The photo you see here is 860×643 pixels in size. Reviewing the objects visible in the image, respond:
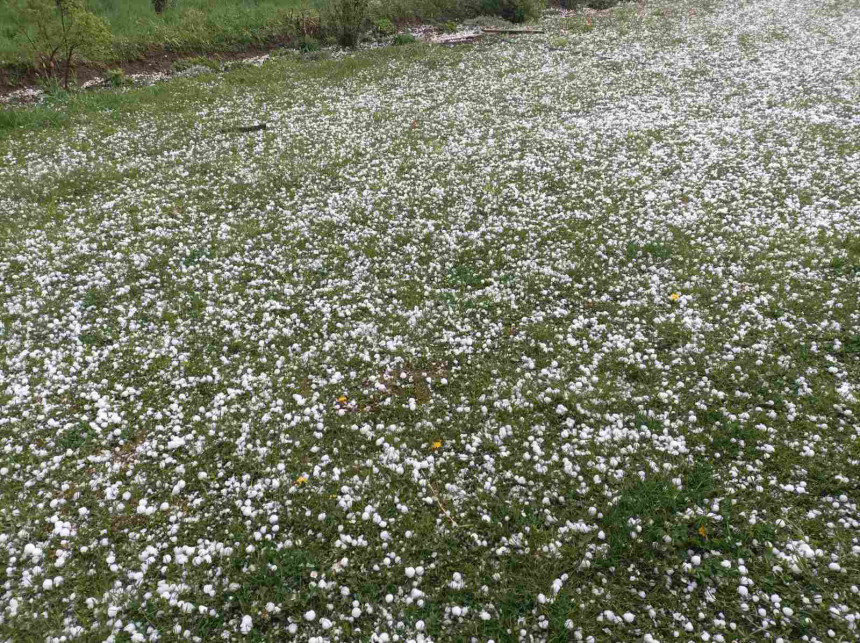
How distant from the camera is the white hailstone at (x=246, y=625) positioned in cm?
420

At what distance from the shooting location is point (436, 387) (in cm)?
666

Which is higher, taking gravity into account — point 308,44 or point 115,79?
point 308,44

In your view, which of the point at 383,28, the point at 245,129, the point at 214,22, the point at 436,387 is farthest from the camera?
the point at 383,28

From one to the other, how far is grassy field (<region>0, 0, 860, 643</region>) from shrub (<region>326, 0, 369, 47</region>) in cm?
1293

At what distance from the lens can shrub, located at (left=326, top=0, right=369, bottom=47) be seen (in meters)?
22.9

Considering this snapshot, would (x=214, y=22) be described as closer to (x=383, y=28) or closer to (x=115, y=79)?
(x=115, y=79)

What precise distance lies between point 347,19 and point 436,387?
74.9 feet

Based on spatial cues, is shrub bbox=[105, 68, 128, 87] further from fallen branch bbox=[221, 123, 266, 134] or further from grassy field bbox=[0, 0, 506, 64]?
fallen branch bbox=[221, 123, 266, 134]

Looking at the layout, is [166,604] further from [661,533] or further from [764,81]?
[764,81]

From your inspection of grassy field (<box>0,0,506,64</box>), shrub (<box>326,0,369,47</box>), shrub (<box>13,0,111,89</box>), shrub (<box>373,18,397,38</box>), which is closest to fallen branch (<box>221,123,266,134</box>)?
shrub (<box>13,0,111,89</box>)

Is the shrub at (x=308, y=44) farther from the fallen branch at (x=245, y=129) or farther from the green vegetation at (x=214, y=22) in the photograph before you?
the fallen branch at (x=245, y=129)

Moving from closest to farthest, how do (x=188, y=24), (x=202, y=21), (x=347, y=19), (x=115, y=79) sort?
Answer: (x=115, y=79)
(x=188, y=24)
(x=202, y=21)
(x=347, y=19)

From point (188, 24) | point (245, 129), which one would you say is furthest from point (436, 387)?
point (188, 24)

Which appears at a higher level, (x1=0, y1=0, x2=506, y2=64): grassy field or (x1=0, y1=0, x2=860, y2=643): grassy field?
(x1=0, y1=0, x2=506, y2=64): grassy field
